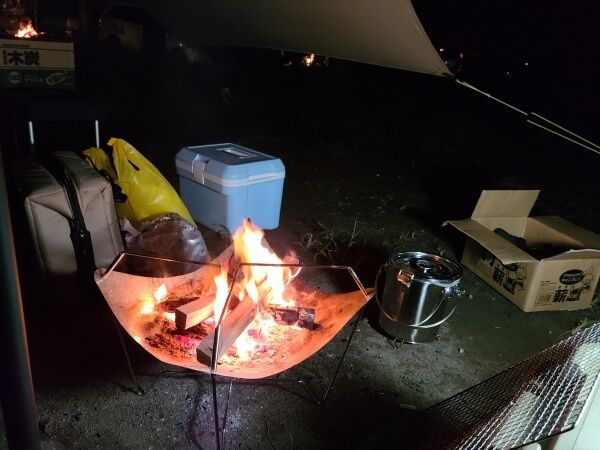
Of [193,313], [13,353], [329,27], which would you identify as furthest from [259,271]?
[329,27]

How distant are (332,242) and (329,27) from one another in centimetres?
169

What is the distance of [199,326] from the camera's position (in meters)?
2.15

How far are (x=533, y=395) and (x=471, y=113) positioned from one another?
10.5 meters

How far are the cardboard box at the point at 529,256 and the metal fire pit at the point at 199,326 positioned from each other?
4.42 ft

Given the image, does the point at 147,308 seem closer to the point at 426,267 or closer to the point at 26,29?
the point at 426,267

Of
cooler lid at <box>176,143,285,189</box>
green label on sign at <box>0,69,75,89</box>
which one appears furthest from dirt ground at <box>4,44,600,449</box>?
Answer: green label on sign at <box>0,69,75,89</box>

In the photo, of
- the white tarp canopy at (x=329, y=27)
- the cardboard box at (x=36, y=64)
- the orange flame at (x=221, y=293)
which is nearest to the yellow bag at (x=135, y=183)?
the orange flame at (x=221, y=293)

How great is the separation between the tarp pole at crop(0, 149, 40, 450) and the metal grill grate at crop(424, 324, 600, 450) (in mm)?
1157

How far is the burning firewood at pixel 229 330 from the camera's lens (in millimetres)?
1763

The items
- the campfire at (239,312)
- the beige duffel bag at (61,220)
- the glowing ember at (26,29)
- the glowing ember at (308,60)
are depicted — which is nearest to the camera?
the campfire at (239,312)

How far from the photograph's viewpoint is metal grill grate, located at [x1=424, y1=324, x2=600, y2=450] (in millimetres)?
1208

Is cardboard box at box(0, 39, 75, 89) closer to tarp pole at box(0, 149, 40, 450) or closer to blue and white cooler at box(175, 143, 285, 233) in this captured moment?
blue and white cooler at box(175, 143, 285, 233)

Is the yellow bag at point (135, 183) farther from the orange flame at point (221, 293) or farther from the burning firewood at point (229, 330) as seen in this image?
the burning firewood at point (229, 330)

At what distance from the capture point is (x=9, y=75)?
4129mm
